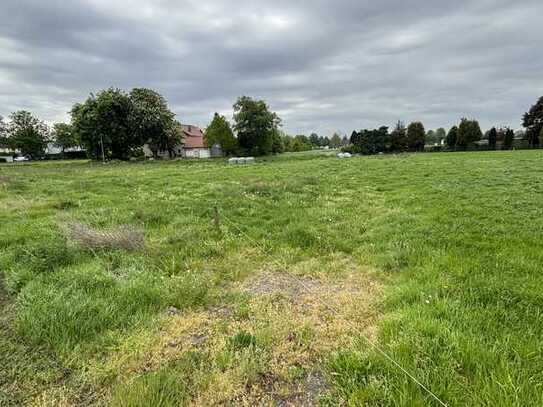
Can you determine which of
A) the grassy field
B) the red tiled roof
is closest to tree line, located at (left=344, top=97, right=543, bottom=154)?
the red tiled roof

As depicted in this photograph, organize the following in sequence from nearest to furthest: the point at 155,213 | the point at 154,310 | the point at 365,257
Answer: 1. the point at 154,310
2. the point at 365,257
3. the point at 155,213

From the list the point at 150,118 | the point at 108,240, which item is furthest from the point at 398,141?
the point at 108,240

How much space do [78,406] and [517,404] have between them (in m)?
3.16

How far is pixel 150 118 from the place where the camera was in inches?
1698

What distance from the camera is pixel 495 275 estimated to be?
4355 mm

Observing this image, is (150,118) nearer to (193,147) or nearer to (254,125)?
(254,125)

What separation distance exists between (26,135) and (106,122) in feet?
135

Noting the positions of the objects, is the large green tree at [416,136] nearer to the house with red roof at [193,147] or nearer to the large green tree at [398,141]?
the large green tree at [398,141]

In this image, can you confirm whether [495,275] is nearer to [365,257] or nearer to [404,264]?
[404,264]

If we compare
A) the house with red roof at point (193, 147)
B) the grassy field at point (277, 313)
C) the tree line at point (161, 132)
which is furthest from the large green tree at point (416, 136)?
the grassy field at point (277, 313)

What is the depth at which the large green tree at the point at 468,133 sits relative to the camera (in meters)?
62.1

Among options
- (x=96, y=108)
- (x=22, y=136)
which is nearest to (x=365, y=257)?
(x=96, y=108)

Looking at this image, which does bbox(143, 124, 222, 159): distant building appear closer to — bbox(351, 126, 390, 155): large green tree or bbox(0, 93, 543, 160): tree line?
bbox(0, 93, 543, 160): tree line

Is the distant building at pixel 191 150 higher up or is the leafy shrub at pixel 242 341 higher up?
the distant building at pixel 191 150
